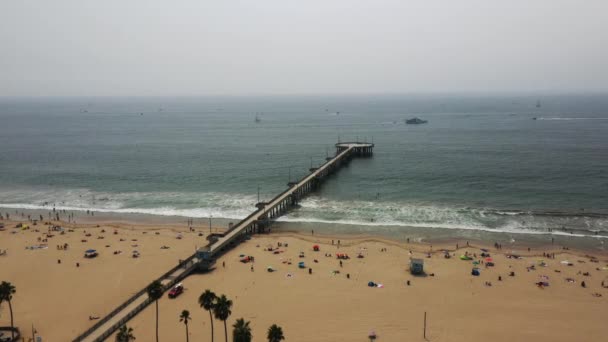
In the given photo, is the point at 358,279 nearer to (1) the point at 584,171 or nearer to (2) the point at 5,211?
(2) the point at 5,211

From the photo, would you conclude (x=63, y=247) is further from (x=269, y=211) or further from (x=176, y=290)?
(x=269, y=211)

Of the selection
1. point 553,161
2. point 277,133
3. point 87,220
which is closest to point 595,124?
point 553,161

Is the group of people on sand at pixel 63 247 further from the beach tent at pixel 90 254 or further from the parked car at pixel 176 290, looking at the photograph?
the parked car at pixel 176 290

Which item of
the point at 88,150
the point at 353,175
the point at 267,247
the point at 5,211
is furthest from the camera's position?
the point at 88,150

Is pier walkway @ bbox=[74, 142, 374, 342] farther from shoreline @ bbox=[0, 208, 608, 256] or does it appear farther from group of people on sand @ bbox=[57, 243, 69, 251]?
group of people on sand @ bbox=[57, 243, 69, 251]

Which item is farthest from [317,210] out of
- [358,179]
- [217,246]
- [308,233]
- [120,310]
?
[120,310]
